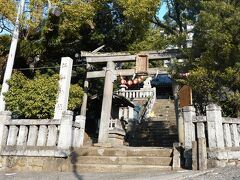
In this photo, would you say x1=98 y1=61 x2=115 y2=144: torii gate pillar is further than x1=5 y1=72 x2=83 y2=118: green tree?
Yes

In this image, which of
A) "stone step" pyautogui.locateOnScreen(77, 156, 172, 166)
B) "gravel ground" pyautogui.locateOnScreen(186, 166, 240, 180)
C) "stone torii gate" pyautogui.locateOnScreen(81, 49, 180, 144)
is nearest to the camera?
"gravel ground" pyautogui.locateOnScreen(186, 166, 240, 180)

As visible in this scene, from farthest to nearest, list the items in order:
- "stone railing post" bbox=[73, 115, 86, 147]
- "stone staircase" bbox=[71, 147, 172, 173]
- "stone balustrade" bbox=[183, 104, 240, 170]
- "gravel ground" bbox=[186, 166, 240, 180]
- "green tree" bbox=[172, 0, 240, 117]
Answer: "stone railing post" bbox=[73, 115, 86, 147] < "stone staircase" bbox=[71, 147, 172, 173] < "green tree" bbox=[172, 0, 240, 117] < "stone balustrade" bbox=[183, 104, 240, 170] < "gravel ground" bbox=[186, 166, 240, 180]

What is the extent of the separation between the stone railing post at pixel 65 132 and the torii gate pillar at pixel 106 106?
2860 millimetres

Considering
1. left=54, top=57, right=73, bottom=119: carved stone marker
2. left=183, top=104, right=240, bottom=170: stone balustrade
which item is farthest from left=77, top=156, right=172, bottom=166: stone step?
left=54, top=57, right=73, bottom=119: carved stone marker

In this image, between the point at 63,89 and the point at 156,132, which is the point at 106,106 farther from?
the point at 156,132

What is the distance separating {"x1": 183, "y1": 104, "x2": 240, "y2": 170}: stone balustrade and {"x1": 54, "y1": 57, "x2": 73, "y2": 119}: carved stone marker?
460 cm

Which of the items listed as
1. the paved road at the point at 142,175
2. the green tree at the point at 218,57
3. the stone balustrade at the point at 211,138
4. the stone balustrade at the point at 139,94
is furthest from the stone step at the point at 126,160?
the stone balustrade at the point at 139,94

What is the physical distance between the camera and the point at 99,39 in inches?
625

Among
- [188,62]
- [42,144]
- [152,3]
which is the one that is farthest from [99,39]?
[42,144]

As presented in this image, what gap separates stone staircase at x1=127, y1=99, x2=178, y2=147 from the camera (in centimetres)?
1488

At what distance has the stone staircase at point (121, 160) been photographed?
901 cm

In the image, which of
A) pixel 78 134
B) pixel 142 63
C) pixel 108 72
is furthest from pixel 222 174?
pixel 108 72

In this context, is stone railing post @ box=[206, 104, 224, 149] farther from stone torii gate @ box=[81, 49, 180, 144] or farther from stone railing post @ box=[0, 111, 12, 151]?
stone railing post @ box=[0, 111, 12, 151]

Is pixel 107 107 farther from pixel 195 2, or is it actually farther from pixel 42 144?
pixel 195 2
